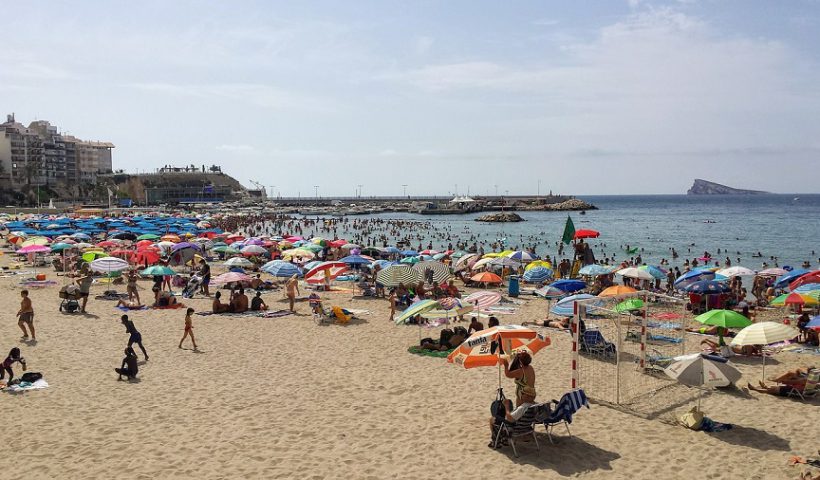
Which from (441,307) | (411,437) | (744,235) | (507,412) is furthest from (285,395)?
(744,235)

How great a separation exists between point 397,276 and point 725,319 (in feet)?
29.7

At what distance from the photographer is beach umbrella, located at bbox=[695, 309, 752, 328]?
1090 cm

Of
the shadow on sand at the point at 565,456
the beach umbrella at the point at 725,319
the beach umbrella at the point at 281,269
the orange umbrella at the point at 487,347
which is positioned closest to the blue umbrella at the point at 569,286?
the beach umbrella at the point at 725,319

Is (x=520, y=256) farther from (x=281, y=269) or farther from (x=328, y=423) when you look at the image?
(x=328, y=423)

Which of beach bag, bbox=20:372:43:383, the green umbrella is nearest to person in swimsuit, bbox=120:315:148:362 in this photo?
beach bag, bbox=20:372:43:383

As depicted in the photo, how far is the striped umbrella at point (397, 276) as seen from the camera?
17.7m

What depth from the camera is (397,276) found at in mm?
17797

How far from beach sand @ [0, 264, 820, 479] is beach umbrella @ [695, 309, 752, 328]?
102 centimetres

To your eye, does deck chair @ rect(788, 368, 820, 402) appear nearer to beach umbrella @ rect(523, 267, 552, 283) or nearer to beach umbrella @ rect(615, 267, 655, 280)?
beach umbrella @ rect(615, 267, 655, 280)

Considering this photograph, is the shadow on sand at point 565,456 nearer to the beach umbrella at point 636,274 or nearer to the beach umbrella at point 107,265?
the beach umbrella at point 636,274

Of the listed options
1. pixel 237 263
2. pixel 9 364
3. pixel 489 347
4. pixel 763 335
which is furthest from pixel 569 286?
pixel 9 364

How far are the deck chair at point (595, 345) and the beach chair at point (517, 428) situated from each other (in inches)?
204

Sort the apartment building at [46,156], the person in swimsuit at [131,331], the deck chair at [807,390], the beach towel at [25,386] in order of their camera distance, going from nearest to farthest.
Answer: the deck chair at [807,390] → the beach towel at [25,386] → the person in swimsuit at [131,331] → the apartment building at [46,156]

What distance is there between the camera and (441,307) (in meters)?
13.6
